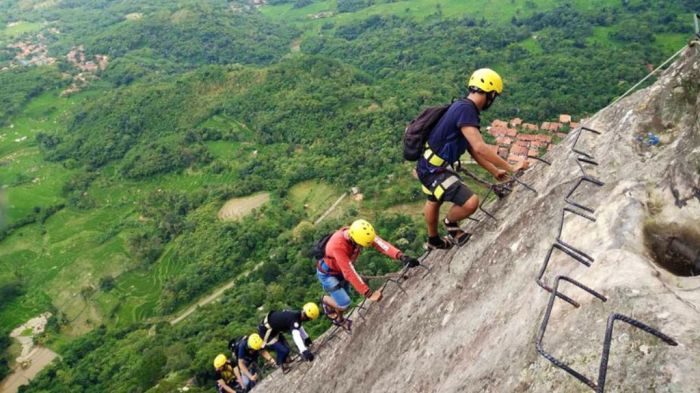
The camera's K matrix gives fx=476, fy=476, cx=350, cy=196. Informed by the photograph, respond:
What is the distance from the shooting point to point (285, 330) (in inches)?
465

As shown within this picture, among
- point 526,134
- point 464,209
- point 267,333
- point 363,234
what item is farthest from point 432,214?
point 526,134

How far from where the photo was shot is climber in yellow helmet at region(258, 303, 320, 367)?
1111 centimetres

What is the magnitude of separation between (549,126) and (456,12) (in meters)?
70.5

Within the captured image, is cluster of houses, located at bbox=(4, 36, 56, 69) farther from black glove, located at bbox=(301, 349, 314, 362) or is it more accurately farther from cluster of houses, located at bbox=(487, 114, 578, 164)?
black glove, located at bbox=(301, 349, 314, 362)

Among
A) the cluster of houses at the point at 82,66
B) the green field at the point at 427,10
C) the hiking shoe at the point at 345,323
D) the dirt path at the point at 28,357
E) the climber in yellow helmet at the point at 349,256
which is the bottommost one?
the dirt path at the point at 28,357

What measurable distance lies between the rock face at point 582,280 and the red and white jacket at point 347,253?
2.66 ft

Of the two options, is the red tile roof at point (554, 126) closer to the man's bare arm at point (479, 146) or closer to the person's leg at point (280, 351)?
the person's leg at point (280, 351)

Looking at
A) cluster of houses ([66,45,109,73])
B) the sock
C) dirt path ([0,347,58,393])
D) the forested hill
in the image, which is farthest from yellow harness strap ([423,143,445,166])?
cluster of houses ([66,45,109,73])

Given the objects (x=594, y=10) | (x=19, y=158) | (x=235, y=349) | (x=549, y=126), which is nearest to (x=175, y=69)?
(x=19, y=158)

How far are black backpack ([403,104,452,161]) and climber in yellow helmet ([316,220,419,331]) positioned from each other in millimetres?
1956

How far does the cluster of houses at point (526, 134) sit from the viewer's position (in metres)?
56.5

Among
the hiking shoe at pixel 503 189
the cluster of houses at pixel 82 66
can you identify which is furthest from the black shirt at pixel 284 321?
the cluster of houses at pixel 82 66

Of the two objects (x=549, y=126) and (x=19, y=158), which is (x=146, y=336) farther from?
(x=19, y=158)

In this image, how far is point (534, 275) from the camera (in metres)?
5.54
